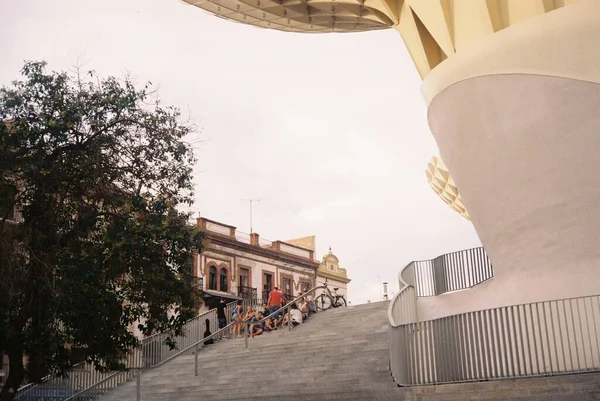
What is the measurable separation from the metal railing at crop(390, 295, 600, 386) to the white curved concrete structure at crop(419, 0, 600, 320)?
1851 mm

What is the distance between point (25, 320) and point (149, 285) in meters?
2.15

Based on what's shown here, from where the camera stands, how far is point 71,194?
45.4 feet

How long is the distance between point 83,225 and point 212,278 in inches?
1409

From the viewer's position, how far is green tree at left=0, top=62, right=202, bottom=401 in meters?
12.9

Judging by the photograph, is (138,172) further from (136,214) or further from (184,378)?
(184,378)

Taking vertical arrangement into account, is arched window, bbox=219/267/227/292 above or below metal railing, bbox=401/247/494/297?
above

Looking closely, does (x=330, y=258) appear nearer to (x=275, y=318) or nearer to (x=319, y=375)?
(x=275, y=318)

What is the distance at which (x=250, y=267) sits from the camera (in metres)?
52.4

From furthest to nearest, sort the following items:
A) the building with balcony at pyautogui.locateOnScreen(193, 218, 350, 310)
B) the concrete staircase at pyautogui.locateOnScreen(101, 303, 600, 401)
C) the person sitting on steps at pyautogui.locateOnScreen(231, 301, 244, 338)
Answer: the building with balcony at pyautogui.locateOnScreen(193, 218, 350, 310)
the person sitting on steps at pyautogui.locateOnScreen(231, 301, 244, 338)
the concrete staircase at pyautogui.locateOnScreen(101, 303, 600, 401)

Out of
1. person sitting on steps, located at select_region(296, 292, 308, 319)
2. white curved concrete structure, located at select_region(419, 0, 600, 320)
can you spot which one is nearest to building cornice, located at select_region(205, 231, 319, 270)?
person sitting on steps, located at select_region(296, 292, 308, 319)

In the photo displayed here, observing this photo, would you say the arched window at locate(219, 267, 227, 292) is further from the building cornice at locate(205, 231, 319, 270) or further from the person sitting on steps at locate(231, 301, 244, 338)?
the person sitting on steps at locate(231, 301, 244, 338)

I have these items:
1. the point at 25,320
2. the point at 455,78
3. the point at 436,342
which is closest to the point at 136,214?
the point at 25,320

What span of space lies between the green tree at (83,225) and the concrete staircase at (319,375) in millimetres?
3664

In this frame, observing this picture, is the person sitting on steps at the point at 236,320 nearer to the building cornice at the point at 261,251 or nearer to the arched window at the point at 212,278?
the building cornice at the point at 261,251
